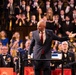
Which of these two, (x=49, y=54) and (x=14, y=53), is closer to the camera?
(x=49, y=54)

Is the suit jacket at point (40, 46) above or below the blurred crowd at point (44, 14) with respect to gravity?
below

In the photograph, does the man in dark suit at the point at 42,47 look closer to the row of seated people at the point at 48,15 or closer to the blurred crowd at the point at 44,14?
the blurred crowd at the point at 44,14

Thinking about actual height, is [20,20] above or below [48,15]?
below

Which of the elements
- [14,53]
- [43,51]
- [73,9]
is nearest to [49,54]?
[43,51]

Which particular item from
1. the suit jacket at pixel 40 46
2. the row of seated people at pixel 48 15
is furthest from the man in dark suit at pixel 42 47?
the row of seated people at pixel 48 15

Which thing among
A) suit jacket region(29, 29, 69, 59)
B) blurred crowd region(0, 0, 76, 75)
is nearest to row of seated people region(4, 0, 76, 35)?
blurred crowd region(0, 0, 76, 75)

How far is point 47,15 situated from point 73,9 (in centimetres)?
136

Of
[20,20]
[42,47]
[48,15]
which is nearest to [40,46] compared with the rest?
[42,47]

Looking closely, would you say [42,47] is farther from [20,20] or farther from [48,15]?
[20,20]

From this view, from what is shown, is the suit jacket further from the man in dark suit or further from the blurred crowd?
the blurred crowd

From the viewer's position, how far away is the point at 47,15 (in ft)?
50.0

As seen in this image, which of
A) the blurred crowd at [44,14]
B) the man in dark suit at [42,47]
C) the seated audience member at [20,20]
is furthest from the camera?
the seated audience member at [20,20]

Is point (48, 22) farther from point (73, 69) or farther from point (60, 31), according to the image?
point (73, 69)

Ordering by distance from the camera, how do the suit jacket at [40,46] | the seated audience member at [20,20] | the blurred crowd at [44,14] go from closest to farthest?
the suit jacket at [40,46], the blurred crowd at [44,14], the seated audience member at [20,20]
